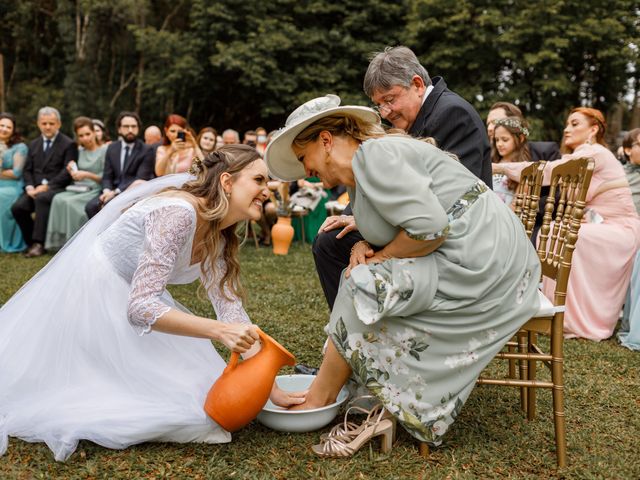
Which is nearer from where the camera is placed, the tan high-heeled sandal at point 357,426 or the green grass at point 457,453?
the green grass at point 457,453

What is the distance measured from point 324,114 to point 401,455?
4.70 feet

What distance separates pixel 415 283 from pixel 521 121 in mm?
3524

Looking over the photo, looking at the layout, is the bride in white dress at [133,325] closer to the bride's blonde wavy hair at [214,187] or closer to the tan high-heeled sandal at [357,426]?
the bride's blonde wavy hair at [214,187]

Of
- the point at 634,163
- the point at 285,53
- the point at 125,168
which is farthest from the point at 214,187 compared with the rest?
the point at 285,53

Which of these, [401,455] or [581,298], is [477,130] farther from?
[581,298]

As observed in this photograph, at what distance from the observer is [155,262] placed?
249 cm

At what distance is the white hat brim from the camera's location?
8.05 feet

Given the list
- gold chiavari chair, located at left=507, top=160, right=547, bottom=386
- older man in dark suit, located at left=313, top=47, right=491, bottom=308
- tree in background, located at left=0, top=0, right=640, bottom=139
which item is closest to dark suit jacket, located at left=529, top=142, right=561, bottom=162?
gold chiavari chair, located at left=507, top=160, right=547, bottom=386

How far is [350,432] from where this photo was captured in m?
2.58

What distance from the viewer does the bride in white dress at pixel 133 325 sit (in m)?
2.49

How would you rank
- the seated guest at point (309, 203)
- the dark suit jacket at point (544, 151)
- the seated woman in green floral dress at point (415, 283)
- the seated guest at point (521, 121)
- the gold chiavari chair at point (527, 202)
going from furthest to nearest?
the seated guest at point (309, 203) < the dark suit jacket at point (544, 151) < the seated guest at point (521, 121) < the gold chiavari chair at point (527, 202) < the seated woman in green floral dress at point (415, 283)

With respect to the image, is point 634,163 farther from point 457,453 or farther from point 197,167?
point 197,167

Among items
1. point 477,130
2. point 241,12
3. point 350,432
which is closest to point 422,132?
point 477,130

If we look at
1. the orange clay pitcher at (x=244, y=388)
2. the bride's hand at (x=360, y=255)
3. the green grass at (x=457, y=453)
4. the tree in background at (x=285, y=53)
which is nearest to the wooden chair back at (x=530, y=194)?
the green grass at (x=457, y=453)
